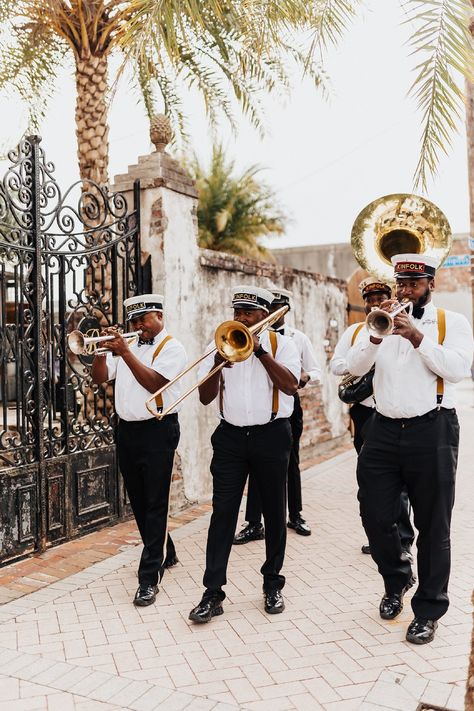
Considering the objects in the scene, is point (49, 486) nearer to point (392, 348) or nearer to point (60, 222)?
point (60, 222)

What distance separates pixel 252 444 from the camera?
4.54 metres

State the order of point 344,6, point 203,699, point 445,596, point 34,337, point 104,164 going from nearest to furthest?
point 203,699 → point 445,596 → point 34,337 → point 344,6 → point 104,164

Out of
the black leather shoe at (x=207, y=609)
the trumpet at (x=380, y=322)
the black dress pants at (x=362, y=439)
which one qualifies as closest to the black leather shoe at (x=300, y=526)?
the black dress pants at (x=362, y=439)

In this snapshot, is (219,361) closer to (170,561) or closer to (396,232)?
(396,232)

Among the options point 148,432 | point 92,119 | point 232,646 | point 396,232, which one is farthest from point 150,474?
point 92,119

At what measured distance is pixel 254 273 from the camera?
8.92m

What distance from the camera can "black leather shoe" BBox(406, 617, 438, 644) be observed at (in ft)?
13.4

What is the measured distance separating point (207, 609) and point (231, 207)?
18.9 meters

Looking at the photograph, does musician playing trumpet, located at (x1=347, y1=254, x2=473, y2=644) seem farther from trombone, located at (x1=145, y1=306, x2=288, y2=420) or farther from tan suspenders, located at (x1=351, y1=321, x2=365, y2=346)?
tan suspenders, located at (x1=351, y1=321, x2=365, y2=346)

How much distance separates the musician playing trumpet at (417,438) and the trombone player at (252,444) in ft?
1.68

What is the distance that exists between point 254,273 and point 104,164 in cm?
223

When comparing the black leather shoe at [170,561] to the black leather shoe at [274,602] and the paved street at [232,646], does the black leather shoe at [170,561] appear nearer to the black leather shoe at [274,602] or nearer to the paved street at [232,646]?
the paved street at [232,646]

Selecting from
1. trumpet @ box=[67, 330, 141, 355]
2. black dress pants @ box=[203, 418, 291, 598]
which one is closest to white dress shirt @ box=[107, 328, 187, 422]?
trumpet @ box=[67, 330, 141, 355]

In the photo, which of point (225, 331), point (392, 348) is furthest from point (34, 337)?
point (392, 348)
